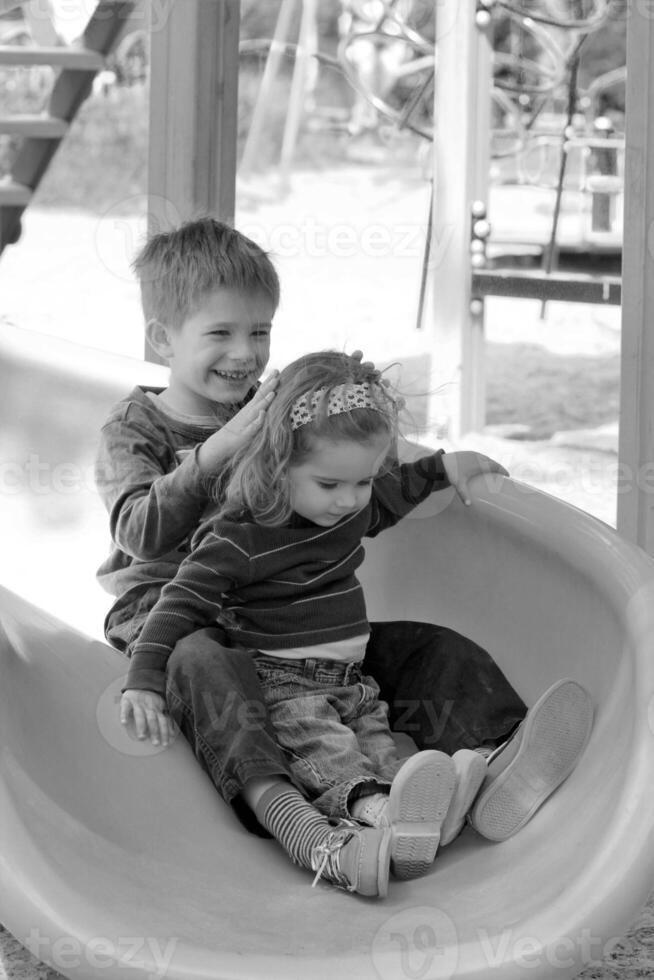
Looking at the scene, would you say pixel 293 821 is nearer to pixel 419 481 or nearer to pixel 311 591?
pixel 311 591

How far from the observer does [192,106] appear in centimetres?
258

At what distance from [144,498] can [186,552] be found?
0.60 feet

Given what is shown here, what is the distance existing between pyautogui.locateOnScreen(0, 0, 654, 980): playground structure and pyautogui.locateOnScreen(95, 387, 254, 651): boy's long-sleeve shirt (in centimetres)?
15

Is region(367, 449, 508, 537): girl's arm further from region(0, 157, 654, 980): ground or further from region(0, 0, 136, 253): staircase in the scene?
region(0, 0, 136, 253): staircase

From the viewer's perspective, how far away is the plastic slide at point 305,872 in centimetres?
114

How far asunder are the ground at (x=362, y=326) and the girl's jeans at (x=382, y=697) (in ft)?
0.99

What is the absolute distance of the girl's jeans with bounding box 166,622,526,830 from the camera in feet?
4.57

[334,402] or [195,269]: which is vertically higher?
[195,269]
